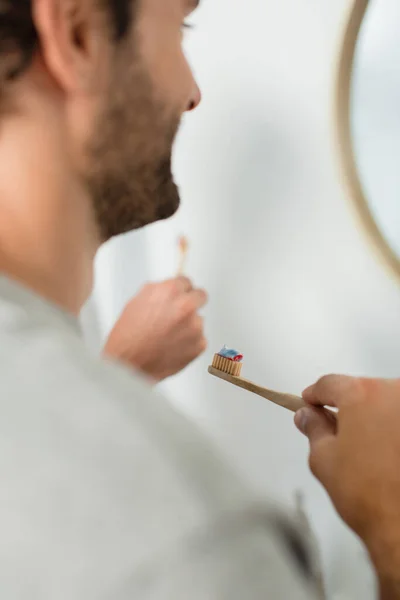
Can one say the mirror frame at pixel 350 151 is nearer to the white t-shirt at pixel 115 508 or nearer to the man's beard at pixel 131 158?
the man's beard at pixel 131 158

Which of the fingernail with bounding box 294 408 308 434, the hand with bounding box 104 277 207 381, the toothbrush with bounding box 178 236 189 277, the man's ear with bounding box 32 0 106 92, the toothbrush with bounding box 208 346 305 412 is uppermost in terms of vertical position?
the man's ear with bounding box 32 0 106 92

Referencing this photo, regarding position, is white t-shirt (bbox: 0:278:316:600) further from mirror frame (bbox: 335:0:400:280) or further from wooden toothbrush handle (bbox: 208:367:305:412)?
mirror frame (bbox: 335:0:400:280)

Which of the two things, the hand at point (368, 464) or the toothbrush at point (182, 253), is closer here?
the hand at point (368, 464)

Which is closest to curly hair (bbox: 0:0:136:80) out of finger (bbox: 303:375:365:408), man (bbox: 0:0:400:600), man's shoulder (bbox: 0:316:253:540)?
man (bbox: 0:0:400:600)

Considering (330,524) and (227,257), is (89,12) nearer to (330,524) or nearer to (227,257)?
(227,257)

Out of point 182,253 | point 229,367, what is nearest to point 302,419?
point 229,367

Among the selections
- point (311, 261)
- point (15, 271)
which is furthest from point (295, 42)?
point (15, 271)

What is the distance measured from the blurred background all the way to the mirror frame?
12 mm

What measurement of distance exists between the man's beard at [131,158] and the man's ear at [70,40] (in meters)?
0.03

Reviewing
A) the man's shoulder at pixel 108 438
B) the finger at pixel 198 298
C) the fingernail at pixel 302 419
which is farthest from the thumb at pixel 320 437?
the finger at pixel 198 298

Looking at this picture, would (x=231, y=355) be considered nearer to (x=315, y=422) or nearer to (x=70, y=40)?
(x=315, y=422)

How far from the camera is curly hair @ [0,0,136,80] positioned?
35 cm

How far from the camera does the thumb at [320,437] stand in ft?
1.19

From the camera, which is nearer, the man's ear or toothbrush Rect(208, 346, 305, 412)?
the man's ear
